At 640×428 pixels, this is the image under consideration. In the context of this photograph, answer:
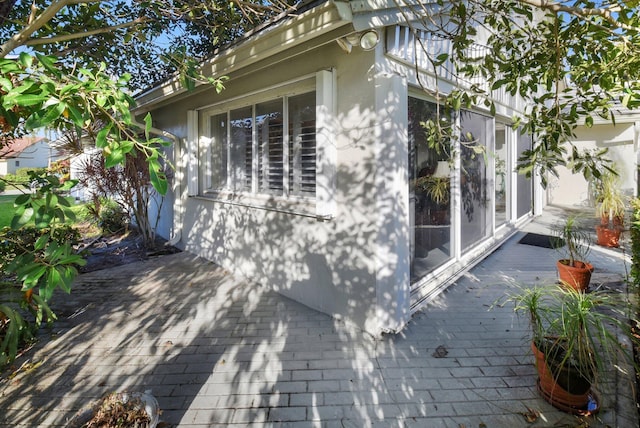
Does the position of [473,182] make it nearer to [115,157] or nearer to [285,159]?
[285,159]

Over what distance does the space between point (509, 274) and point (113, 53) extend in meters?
8.27

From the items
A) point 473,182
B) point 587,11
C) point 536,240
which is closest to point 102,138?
point 587,11

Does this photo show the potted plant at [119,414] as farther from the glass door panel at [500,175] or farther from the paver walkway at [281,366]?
the glass door panel at [500,175]

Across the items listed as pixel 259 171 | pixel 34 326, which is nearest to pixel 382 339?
pixel 259 171

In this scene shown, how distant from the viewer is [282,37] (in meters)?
4.07

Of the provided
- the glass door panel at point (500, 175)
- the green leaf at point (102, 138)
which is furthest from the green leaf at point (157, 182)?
the glass door panel at point (500, 175)

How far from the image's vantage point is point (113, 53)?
625 centimetres

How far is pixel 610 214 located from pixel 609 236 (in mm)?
547

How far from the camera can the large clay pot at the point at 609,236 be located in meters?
8.04

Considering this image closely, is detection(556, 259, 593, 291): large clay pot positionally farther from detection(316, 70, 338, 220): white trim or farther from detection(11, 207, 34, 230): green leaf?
detection(11, 207, 34, 230): green leaf

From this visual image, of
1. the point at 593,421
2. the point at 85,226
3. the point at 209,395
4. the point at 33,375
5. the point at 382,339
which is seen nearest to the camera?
the point at 593,421

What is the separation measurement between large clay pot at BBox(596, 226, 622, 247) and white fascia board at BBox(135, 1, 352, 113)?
8.34 metres

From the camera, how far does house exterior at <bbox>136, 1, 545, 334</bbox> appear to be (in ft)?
13.1

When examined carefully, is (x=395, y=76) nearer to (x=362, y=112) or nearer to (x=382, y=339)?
(x=362, y=112)
